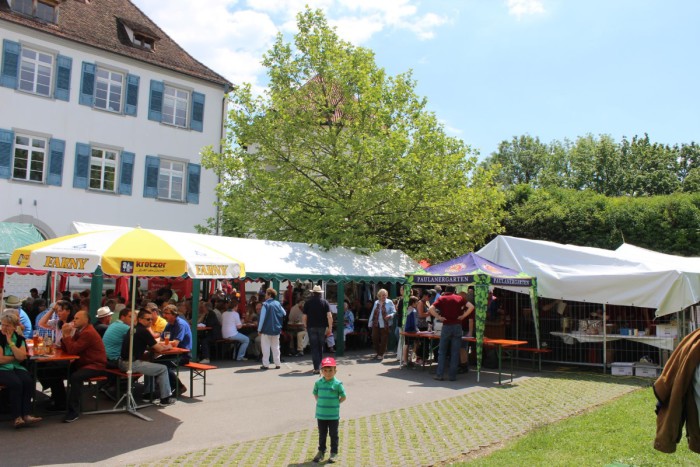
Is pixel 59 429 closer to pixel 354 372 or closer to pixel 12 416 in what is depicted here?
pixel 12 416

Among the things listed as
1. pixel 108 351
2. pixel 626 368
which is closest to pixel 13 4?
pixel 108 351

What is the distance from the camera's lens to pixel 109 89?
22.8 meters

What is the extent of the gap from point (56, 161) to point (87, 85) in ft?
9.90

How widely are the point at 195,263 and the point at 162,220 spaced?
1655cm

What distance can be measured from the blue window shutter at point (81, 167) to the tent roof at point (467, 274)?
45.7ft

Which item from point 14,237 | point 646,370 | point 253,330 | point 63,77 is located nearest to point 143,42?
point 63,77

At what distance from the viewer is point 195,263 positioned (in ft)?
26.4

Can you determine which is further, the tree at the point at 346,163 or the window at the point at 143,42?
the window at the point at 143,42

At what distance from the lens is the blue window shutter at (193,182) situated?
81.1 feet

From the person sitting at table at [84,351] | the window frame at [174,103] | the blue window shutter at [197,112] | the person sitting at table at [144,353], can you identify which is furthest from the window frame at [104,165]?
the person sitting at table at [84,351]

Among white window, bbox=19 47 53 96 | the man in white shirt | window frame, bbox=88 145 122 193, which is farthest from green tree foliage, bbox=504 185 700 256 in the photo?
white window, bbox=19 47 53 96

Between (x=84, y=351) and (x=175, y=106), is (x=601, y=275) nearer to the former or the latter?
(x=84, y=351)

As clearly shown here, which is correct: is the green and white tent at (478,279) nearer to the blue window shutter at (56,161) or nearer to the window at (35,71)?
the blue window shutter at (56,161)

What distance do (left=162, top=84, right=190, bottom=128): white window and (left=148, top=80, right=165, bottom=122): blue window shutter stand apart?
37cm
